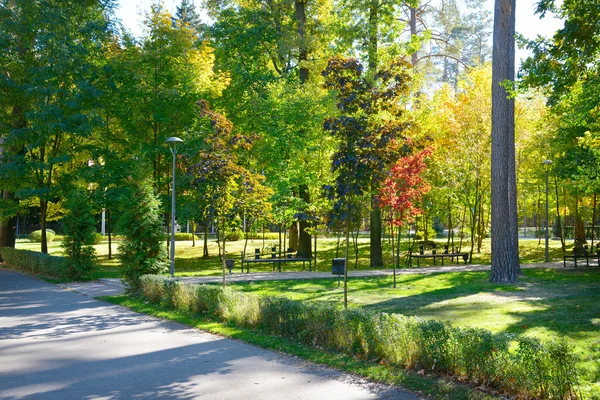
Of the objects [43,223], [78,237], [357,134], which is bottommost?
[78,237]

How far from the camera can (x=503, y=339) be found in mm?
6621

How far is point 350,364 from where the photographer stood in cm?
786

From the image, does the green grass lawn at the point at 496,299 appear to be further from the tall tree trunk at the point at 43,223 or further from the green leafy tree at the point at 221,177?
the tall tree trunk at the point at 43,223

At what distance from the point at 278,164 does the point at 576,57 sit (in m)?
14.6

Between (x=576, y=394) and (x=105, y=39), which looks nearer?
(x=576, y=394)

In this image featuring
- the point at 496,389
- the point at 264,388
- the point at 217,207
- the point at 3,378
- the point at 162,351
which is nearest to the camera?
the point at 496,389

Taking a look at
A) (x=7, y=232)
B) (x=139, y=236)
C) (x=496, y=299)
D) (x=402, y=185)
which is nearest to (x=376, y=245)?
(x=402, y=185)

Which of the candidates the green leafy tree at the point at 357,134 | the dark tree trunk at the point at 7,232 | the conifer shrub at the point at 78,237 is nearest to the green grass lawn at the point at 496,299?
the green leafy tree at the point at 357,134

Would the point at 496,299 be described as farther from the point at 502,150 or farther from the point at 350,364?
the point at 350,364

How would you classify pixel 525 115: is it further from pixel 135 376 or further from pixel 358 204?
pixel 135 376

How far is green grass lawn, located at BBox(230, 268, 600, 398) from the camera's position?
32.0 feet

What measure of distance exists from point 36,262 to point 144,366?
677 inches

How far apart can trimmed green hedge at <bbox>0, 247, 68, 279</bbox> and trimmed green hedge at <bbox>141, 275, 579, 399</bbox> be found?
1182cm

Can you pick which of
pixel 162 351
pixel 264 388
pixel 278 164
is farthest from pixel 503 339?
pixel 278 164
